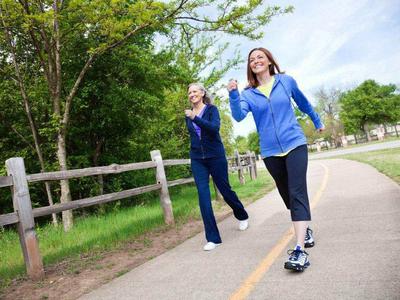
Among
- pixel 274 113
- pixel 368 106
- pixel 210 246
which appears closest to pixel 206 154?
pixel 210 246

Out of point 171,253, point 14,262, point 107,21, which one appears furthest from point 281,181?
point 107,21

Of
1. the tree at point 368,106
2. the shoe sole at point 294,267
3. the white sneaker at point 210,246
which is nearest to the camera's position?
the shoe sole at point 294,267

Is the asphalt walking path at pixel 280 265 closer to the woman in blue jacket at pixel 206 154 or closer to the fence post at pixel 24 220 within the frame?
the woman in blue jacket at pixel 206 154

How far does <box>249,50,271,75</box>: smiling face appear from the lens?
4414mm

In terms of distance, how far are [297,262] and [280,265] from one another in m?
0.37

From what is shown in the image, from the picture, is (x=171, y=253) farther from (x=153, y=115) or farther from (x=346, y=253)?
(x=153, y=115)

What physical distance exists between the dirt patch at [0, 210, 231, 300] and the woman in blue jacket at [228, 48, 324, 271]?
2.08m

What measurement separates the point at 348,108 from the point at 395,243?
74259 millimetres

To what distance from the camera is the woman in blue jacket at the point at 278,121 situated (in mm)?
4168

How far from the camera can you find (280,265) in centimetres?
409

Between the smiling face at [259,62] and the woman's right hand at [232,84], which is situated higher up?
the smiling face at [259,62]

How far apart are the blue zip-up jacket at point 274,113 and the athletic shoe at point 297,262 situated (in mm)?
1012

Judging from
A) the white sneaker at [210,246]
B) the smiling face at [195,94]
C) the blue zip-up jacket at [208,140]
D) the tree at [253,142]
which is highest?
the tree at [253,142]

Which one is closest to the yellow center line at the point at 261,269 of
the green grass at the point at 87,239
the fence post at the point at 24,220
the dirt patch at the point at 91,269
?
the dirt patch at the point at 91,269
